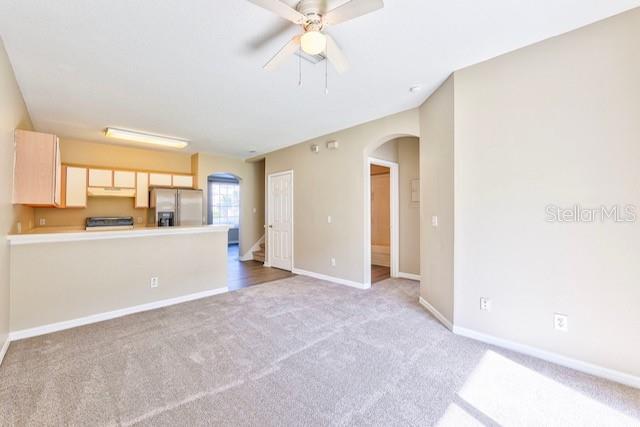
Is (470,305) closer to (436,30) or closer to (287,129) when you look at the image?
(436,30)

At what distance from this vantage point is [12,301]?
2738 millimetres

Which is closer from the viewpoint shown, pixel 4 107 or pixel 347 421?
pixel 347 421

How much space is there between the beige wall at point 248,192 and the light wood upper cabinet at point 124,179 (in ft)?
4.41

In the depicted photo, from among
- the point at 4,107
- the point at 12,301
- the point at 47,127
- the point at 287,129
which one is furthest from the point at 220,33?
the point at 47,127

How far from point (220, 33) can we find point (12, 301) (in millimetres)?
3387

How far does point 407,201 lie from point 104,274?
4801mm

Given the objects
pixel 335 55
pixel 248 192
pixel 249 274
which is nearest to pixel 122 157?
pixel 248 192

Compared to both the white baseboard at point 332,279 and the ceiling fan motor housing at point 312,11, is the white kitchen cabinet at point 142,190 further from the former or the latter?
the ceiling fan motor housing at point 312,11

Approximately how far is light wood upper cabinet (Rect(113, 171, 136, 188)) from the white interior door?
2.78 metres

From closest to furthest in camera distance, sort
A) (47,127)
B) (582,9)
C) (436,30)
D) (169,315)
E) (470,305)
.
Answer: (582,9) → (436,30) → (470,305) → (169,315) → (47,127)

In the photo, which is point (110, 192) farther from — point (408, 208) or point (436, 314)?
point (436, 314)

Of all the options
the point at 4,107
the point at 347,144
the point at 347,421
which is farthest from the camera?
the point at 347,144

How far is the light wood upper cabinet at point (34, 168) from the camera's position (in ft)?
9.16

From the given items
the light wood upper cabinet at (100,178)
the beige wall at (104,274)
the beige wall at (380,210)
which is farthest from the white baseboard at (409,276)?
the light wood upper cabinet at (100,178)
